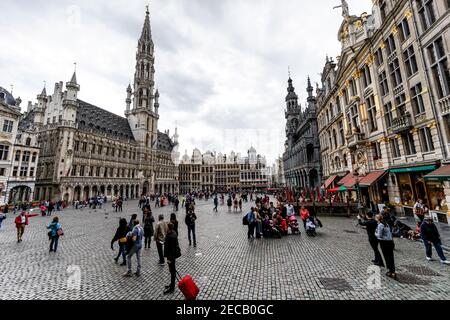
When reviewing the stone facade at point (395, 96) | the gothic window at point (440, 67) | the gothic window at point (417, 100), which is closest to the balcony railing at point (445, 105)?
the stone facade at point (395, 96)

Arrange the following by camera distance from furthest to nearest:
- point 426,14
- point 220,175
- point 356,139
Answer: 1. point 220,175
2. point 356,139
3. point 426,14

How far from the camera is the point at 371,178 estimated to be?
18328 millimetres

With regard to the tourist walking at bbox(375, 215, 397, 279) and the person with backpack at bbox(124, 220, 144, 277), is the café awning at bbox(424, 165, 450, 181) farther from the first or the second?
the person with backpack at bbox(124, 220, 144, 277)

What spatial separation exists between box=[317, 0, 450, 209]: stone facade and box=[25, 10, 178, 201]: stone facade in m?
51.0

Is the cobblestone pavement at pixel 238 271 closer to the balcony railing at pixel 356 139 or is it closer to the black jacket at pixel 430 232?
the black jacket at pixel 430 232

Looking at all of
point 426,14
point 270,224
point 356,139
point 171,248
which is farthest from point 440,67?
point 171,248

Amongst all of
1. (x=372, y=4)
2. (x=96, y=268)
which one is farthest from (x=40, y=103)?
(x=372, y=4)

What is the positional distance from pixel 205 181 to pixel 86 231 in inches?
3056

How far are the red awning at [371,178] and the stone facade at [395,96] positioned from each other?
0.14 metres

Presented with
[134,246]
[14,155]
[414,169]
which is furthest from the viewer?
[14,155]

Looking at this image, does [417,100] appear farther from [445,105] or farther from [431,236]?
[431,236]

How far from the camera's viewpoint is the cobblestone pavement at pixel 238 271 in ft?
17.2

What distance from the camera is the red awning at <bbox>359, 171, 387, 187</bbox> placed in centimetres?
1740

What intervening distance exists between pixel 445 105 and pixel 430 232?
10.4 metres
